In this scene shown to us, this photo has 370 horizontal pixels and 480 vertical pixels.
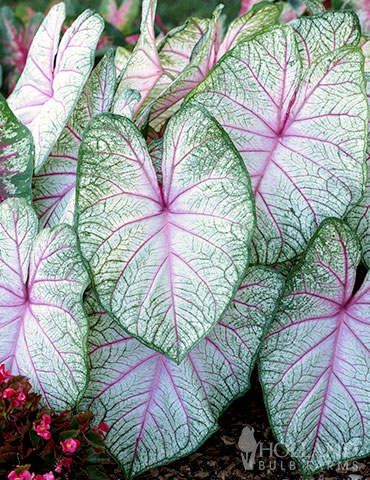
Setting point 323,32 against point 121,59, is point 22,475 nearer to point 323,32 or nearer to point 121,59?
point 323,32

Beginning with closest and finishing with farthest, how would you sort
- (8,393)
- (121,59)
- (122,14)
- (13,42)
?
(8,393)
(121,59)
(13,42)
(122,14)

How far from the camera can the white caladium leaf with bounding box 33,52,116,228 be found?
163cm

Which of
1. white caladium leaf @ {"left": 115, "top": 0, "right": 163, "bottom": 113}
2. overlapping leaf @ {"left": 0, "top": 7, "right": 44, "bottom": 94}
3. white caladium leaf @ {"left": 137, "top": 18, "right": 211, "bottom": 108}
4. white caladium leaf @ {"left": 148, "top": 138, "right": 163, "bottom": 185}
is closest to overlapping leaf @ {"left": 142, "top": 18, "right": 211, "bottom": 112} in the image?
white caladium leaf @ {"left": 137, "top": 18, "right": 211, "bottom": 108}

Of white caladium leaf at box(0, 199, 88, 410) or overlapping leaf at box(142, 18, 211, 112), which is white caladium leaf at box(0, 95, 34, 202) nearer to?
white caladium leaf at box(0, 199, 88, 410)

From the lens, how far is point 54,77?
167 centimetres

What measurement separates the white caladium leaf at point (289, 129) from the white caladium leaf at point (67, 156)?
40cm

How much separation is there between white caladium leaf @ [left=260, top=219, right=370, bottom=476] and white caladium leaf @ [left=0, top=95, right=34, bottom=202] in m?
0.72

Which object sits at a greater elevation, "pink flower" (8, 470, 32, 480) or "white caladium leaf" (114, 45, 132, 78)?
"white caladium leaf" (114, 45, 132, 78)

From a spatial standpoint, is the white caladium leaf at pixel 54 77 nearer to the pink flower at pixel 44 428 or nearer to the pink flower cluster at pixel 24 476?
the pink flower at pixel 44 428

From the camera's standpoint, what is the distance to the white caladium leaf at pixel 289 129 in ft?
4.30

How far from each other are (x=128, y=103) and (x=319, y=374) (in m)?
0.79

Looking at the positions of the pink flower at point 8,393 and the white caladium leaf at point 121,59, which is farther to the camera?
the white caladium leaf at point 121,59

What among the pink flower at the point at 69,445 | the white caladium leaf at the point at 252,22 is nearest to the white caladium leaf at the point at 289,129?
the white caladium leaf at the point at 252,22

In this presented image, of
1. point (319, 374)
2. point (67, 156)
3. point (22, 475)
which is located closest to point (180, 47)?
point (67, 156)
